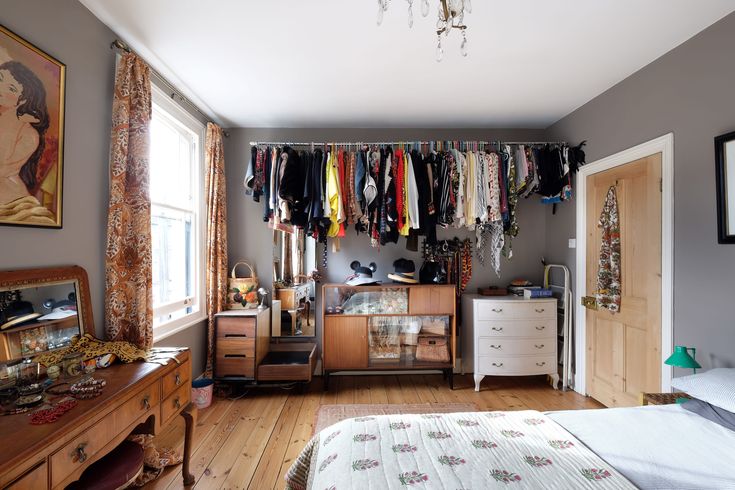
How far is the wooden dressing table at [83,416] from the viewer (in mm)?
966

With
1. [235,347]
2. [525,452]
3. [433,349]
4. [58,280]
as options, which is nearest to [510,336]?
[433,349]

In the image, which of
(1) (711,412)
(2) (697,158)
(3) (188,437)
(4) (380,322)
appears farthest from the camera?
(4) (380,322)

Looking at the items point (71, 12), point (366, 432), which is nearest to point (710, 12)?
point (366, 432)

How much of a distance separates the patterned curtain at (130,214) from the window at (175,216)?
1.05 feet

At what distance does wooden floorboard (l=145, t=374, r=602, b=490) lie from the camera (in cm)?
198

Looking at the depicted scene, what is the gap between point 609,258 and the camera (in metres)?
2.65

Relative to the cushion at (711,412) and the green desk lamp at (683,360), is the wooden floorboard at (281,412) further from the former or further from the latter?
the cushion at (711,412)

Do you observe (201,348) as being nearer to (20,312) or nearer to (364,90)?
(20,312)

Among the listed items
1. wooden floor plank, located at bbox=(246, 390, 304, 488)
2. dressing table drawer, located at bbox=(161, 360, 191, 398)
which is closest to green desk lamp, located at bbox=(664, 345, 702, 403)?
wooden floor plank, located at bbox=(246, 390, 304, 488)

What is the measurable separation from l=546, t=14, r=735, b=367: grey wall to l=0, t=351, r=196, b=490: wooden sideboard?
292 centimetres

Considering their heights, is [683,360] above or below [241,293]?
below

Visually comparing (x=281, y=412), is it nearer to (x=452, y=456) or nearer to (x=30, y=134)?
(x=452, y=456)

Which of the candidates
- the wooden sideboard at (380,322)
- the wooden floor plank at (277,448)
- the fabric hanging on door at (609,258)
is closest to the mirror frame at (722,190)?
the fabric hanging on door at (609,258)

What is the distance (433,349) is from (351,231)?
1.41 metres
